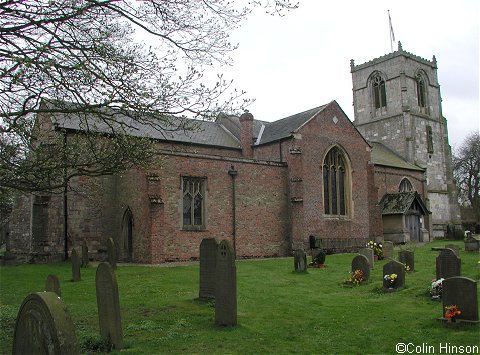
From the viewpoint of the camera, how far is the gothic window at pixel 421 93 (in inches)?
1841

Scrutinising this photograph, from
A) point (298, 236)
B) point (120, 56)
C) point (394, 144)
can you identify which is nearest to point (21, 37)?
point (120, 56)

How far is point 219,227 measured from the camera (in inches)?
909

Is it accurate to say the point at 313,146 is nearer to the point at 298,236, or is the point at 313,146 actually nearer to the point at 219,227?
the point at 298,236

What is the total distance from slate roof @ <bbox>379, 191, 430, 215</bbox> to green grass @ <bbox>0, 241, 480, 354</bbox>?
60.0 feet

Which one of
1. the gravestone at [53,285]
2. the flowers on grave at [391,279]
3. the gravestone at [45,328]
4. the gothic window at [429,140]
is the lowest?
the flowers on grave at [391,279]

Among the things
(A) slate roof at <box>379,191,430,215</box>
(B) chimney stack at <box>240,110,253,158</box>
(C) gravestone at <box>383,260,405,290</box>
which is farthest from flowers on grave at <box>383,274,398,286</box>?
(A) slate roof at <box>379,191,430,215</box>

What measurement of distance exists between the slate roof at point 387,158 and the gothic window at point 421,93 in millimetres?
6245

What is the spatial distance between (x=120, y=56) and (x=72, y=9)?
1.15 meters

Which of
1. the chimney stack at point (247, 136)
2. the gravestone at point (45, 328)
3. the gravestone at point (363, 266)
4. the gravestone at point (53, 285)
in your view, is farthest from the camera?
the chimney stack at point (247, 136)

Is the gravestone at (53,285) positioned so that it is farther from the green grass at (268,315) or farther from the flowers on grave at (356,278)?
the flowers on grave at (356,278)

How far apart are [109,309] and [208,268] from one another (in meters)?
3.84

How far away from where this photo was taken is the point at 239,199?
24109 millimetres

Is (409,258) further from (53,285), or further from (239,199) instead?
(53,285)

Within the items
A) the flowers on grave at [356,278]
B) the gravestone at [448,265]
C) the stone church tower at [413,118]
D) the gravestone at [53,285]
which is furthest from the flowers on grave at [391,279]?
the stone church tower at [413,118]
